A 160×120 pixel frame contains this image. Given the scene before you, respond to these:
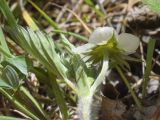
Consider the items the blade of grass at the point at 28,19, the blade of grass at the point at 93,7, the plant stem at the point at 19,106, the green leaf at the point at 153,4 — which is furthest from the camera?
the blade of grass at the point at 93,7

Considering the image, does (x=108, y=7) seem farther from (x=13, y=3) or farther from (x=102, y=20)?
(x=13, y=3)

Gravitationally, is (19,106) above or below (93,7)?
below

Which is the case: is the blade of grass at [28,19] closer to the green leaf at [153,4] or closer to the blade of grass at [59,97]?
the blade of grass at [59,97]

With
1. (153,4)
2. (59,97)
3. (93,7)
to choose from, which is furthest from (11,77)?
(93,7)

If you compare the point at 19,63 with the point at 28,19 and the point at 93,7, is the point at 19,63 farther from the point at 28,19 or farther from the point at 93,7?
the point at 93,7

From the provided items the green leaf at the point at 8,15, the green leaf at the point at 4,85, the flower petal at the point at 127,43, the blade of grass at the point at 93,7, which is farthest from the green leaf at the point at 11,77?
the blade of grass at the point at 93,7

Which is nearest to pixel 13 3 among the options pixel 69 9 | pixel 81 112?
pixel 69 9

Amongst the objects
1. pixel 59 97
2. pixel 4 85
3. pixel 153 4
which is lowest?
pixel 59 97

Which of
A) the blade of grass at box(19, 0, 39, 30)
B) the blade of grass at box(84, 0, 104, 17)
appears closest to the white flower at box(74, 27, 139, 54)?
the blade of grass at box(19, 0, 39, 30)
